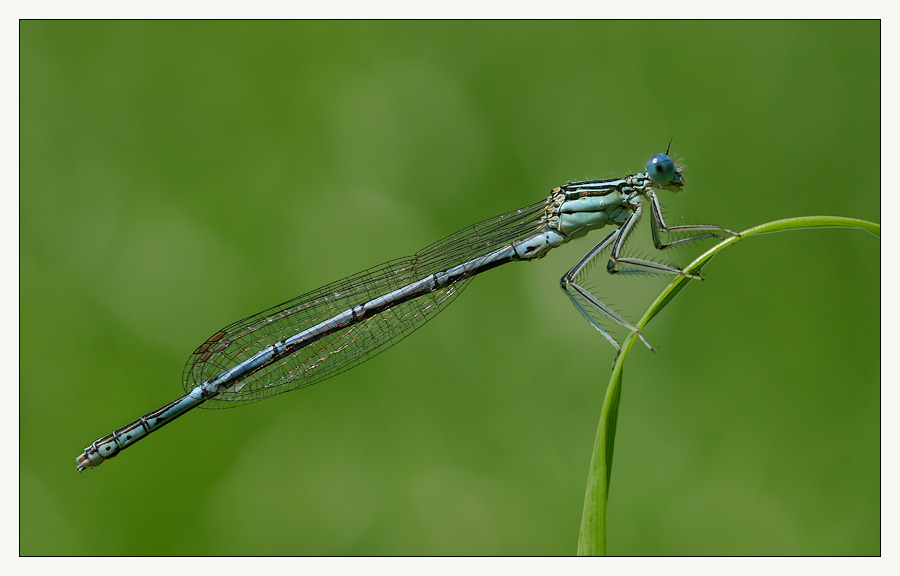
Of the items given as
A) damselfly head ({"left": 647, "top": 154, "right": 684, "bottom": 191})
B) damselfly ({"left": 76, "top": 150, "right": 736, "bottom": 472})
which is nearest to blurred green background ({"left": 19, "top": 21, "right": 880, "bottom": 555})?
damselfly ({"left": 76, "top": 150, "right": 736, "bottom": 472})

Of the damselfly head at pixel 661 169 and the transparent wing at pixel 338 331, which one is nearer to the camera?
the damselfly head at pixel 661 169

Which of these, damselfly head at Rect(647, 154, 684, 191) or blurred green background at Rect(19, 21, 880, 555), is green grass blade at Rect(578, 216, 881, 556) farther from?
blurred green background at Rect(19, 21, 880, 555)

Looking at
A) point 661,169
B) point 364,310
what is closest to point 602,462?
point 661,169

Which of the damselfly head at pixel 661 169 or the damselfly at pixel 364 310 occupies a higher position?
the damselfly at pixel 364 310

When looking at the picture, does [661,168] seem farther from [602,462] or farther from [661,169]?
[602,462]

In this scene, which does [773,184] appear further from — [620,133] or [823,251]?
[620,133]

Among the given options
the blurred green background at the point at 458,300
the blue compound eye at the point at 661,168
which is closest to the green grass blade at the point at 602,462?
the blue compound eye at the point at 661,168

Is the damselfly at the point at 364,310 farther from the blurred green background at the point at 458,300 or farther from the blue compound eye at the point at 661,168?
the blurred green background at the point at 458,300
